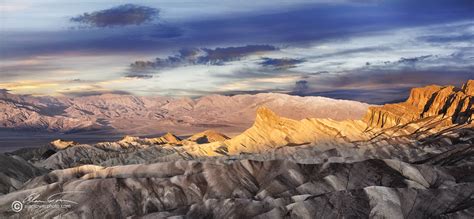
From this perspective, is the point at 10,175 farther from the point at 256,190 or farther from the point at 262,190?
the point at 262,190

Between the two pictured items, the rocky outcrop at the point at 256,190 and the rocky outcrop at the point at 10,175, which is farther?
the rocky outcrop at the point at 10,175

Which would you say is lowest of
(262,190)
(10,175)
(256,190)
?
(10,175)

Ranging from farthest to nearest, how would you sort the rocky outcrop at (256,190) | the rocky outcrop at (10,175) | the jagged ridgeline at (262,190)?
the rocky outcrop at (10,175) < the rocky outcrop at (256,190) < the jagged ridgeline at (262,190)

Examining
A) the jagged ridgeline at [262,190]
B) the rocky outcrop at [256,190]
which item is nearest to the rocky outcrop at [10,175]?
the jagged ridgeline at [262,190]

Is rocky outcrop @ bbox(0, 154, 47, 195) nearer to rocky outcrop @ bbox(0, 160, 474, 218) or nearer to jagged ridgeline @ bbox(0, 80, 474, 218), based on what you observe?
jagged ridgeline @ bbox(0, 80, 474, 218)

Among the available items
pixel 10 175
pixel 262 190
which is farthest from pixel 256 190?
pixel 10 175

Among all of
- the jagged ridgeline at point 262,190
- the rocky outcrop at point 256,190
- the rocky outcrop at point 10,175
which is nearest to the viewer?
the jagged ridgeline at point 262,190

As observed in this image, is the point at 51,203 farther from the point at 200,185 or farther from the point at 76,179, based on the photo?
the point at 200,185

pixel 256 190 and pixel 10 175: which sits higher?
pixel 256 190

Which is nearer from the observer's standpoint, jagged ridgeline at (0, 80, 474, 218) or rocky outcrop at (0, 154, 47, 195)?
jagged ridgeline at (0, 80, 474, 218)

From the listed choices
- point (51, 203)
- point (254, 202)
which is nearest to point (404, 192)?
point (254, 202)

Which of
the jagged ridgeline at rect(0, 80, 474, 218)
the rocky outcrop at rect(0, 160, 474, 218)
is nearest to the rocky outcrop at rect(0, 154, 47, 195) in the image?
the jagged ridgeline at rect(0, 80, 474, 218)

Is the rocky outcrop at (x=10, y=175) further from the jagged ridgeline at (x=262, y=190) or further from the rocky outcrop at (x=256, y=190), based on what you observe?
the rocky outcrop at (x=256, y=190)
